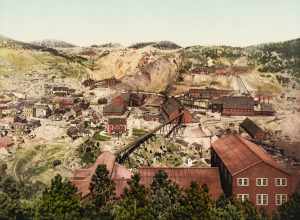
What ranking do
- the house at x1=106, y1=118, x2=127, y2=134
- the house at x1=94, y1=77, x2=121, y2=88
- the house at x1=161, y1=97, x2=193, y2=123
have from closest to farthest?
the house at x1=106, y1=118, x2=127, y2=134, the house at x1=161, y1=97, x2=193, y2=123, the house at x1=94, y1=77, x2=121, y2=88

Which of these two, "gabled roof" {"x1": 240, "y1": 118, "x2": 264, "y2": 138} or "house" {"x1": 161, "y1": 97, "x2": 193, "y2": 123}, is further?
"house" {"x1": 161, "y1": 97, "x2": 193, "y2": 123}

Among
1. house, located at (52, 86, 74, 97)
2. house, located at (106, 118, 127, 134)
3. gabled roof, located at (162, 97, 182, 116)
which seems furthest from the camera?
house, located at (52, 86, 74, 97)

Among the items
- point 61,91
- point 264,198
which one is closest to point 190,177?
point 264,198

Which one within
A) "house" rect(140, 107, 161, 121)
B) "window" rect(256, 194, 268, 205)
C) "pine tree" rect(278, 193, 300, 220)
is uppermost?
"house" rect(140, 107, 161, 121)

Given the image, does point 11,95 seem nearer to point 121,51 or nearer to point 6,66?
point 6,66

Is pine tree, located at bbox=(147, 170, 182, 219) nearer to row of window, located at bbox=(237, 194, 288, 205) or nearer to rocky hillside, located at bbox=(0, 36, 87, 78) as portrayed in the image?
row of window, located at bbox=(237, 194, 288, 205)

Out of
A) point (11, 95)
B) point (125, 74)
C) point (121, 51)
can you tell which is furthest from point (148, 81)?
point (11, 95)

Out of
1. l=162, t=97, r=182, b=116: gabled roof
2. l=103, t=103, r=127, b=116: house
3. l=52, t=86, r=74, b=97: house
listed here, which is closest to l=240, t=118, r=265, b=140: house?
l=162, t=97, r=182, b=116: gabled roof
